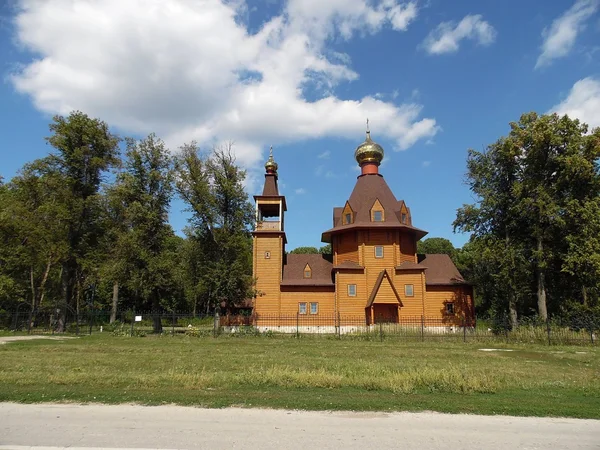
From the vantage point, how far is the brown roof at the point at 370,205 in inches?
1394

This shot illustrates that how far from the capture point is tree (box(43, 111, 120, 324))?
102ft

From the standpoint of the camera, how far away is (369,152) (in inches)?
1585

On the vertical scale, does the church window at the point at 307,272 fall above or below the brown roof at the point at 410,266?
below

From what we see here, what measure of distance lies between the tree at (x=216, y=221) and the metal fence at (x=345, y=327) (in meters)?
2.60

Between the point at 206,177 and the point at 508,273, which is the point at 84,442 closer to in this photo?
the point at 206,177

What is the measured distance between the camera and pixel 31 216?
101ft

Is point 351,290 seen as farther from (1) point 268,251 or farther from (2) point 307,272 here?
(1) point 268,251

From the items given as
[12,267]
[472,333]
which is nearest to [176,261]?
[12,267]

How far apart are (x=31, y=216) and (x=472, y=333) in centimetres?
3149

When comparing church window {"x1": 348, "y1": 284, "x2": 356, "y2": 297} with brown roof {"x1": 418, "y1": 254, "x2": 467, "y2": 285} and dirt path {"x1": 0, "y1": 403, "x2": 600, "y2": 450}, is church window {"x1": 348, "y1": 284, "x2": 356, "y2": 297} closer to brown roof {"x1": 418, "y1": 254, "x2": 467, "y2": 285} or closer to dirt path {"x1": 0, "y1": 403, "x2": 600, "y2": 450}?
brown roof {"x1": 418, "y1": 254, "x2": 467, "y2": 285}

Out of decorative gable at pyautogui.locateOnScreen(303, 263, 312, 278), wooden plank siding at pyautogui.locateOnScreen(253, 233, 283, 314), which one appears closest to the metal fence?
wooden plank siding at pyautogui.locateOnScreen(253, 233, 283, 314)

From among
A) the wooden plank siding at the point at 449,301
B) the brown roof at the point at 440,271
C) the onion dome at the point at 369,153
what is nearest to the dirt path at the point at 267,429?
the wooden plank siding at the point at 449,301

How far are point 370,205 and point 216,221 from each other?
13.3 metres

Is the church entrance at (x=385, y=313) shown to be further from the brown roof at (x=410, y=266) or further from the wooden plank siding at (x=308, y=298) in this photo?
the wooden plank siding at (x=308, y=298)
